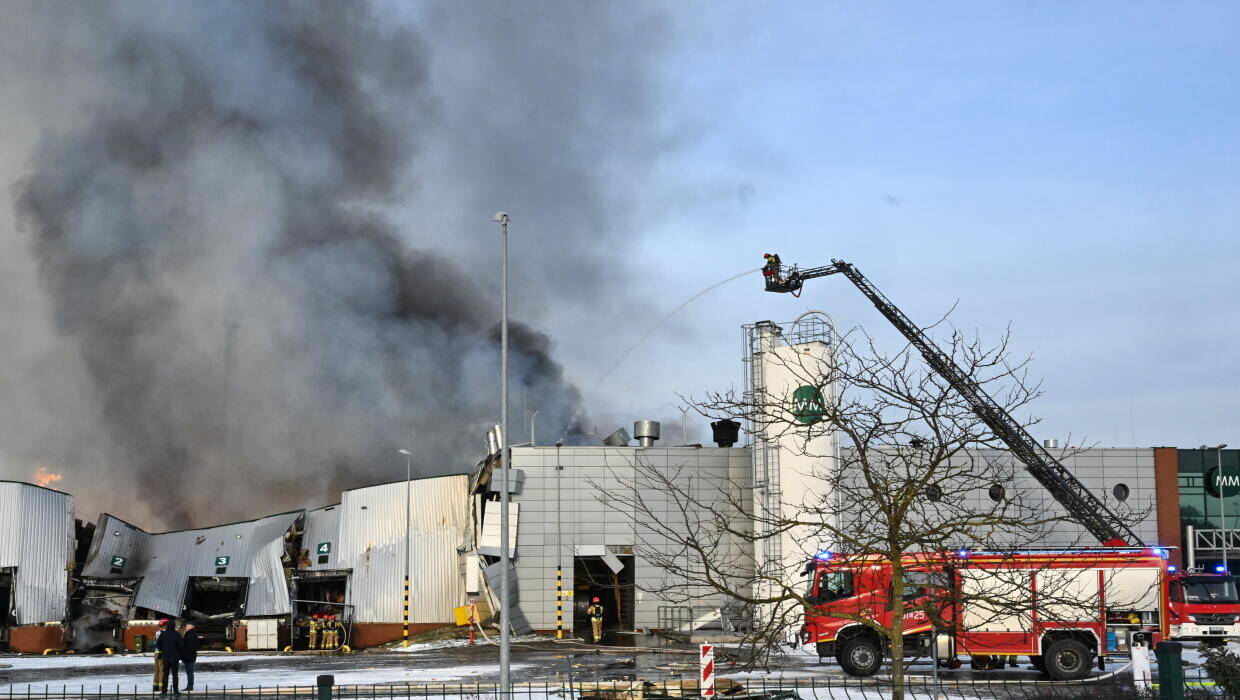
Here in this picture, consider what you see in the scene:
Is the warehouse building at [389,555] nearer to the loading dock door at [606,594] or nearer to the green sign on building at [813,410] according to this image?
the loading dock door at [606,594]

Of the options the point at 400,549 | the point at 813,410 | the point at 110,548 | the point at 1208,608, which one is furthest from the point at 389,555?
the point at 813,410

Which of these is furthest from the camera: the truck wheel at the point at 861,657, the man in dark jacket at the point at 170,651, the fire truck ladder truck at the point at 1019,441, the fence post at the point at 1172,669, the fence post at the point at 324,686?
the fire truck ladder truck at the point at 1019,441

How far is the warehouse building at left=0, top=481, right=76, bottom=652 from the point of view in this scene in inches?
1721

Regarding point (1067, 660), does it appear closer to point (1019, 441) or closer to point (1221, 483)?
point (1019, 441)

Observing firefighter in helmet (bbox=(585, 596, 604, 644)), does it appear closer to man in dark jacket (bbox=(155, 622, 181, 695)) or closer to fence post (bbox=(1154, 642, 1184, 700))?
man in dark jacket (bbox=(155, 622, 181, 695))

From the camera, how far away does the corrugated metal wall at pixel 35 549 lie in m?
44.1

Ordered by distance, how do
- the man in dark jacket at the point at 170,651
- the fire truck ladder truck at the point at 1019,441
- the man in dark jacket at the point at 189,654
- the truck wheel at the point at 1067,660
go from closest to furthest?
the man in dark jacket at the point at 170,651 → the man in dark jacket at the point at 189,654 → the truck wheel at the point at 1067,660 → the fire truck ladder truck at the point at 1019,441

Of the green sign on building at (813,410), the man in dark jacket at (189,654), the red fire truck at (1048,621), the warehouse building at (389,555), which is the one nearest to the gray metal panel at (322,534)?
the warehouse building at (389,555)

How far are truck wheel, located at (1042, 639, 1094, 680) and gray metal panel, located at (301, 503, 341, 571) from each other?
28217mm

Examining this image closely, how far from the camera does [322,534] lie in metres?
48.3

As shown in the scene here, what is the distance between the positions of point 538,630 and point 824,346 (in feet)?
49.6

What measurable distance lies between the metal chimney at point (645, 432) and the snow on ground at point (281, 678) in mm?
17476

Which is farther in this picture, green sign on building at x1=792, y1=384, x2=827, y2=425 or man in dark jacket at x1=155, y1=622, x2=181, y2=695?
man in dark jacket at x1=155, y1=622, x2=181, y2=695

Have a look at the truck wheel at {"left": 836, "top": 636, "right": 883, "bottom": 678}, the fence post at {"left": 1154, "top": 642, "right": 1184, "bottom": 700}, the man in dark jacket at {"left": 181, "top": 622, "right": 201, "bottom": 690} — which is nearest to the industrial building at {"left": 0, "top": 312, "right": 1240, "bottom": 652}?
the truck wheel at {"left": 836, "top": 636, "right": 883, "bottom": 678}
